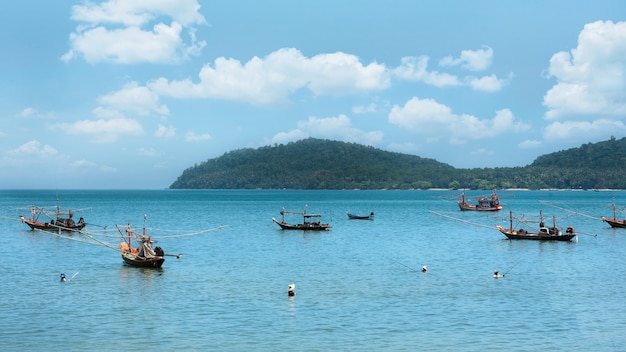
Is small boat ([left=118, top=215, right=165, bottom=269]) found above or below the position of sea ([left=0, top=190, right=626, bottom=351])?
above

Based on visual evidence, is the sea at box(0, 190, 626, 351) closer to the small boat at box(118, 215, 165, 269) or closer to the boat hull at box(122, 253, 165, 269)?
the boat hull at box(122, 253, 165, 269)

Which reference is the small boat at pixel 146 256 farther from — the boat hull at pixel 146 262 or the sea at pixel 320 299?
the sea at pixel 320 299

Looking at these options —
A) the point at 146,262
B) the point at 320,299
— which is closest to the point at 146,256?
the point at 146,262

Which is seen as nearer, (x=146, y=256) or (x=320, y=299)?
(x=320, y=299)

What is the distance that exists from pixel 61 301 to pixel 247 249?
3044 cm

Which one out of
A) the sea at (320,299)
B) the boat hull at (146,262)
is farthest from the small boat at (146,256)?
the sea at (320,299)

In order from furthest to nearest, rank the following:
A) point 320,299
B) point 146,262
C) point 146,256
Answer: point 146,256 → point 146,262 → point 320,299

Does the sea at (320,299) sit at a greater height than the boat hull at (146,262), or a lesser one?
lesser

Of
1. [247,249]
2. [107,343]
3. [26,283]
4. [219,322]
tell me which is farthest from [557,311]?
[247,249]

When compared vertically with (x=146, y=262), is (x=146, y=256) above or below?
above

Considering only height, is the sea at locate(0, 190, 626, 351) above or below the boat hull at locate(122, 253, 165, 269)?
below

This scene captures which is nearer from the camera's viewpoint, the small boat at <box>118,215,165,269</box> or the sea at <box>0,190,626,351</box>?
the sea at <box>0,190,626,351</box>

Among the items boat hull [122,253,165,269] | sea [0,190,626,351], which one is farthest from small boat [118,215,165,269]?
sea [0,190,626,351]

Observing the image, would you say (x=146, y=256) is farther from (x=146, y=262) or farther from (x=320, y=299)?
(x=320, y=299)
